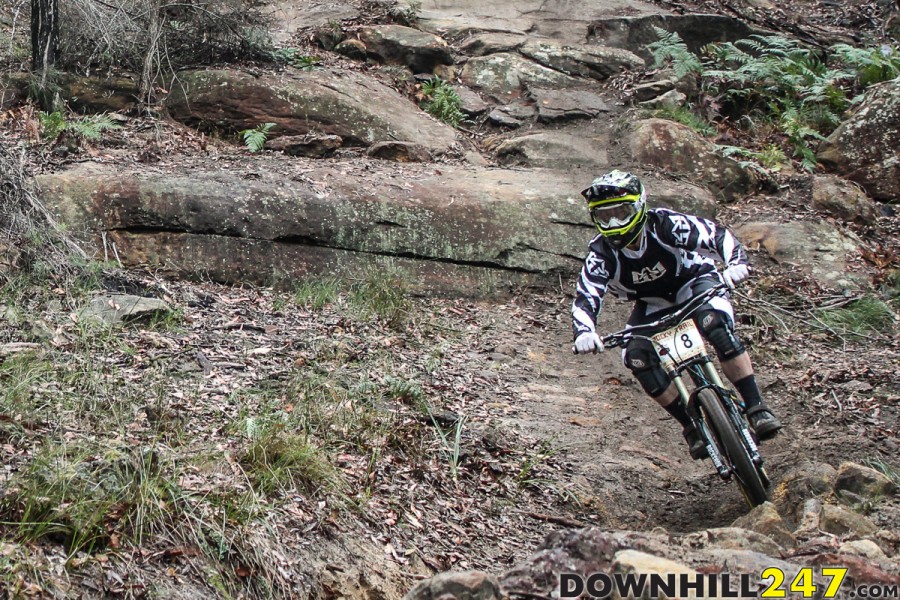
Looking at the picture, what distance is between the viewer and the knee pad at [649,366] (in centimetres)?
556

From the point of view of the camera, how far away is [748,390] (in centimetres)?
573

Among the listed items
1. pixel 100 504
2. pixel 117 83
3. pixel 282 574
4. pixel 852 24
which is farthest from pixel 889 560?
pixel 852 24

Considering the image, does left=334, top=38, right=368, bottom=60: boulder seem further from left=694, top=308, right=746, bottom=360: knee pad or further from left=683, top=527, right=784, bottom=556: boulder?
left=683, top=527, right=784, bottom=556: boulder

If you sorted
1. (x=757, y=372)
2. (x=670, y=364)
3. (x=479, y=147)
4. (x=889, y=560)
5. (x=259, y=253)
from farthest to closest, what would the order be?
(x=479, y=147) < (x=259, y=253) < (x=757, y=372) < (x=670, y=364) < (x=889, y=560)

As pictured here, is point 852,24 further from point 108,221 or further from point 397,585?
point 397,585

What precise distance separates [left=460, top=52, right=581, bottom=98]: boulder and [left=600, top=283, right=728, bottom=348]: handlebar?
9.00 m

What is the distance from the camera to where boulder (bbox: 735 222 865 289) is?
1012 cm

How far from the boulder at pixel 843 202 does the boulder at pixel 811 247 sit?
0.58 meters

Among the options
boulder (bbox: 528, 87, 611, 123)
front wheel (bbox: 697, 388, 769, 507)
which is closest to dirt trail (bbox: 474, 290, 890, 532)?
front wheel (bbox: 697, 388, 769, 507)

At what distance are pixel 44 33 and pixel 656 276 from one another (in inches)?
309

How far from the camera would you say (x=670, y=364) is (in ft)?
17.9

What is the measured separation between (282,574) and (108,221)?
5464 millimetres

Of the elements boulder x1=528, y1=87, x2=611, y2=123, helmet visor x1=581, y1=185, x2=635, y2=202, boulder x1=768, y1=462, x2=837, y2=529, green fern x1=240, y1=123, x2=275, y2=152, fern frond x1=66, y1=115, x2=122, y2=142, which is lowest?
boulder x1=528, y1=87, x2=611, y2=123

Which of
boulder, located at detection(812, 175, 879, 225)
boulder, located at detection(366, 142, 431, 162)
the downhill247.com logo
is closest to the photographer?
the downhill247.com logo
